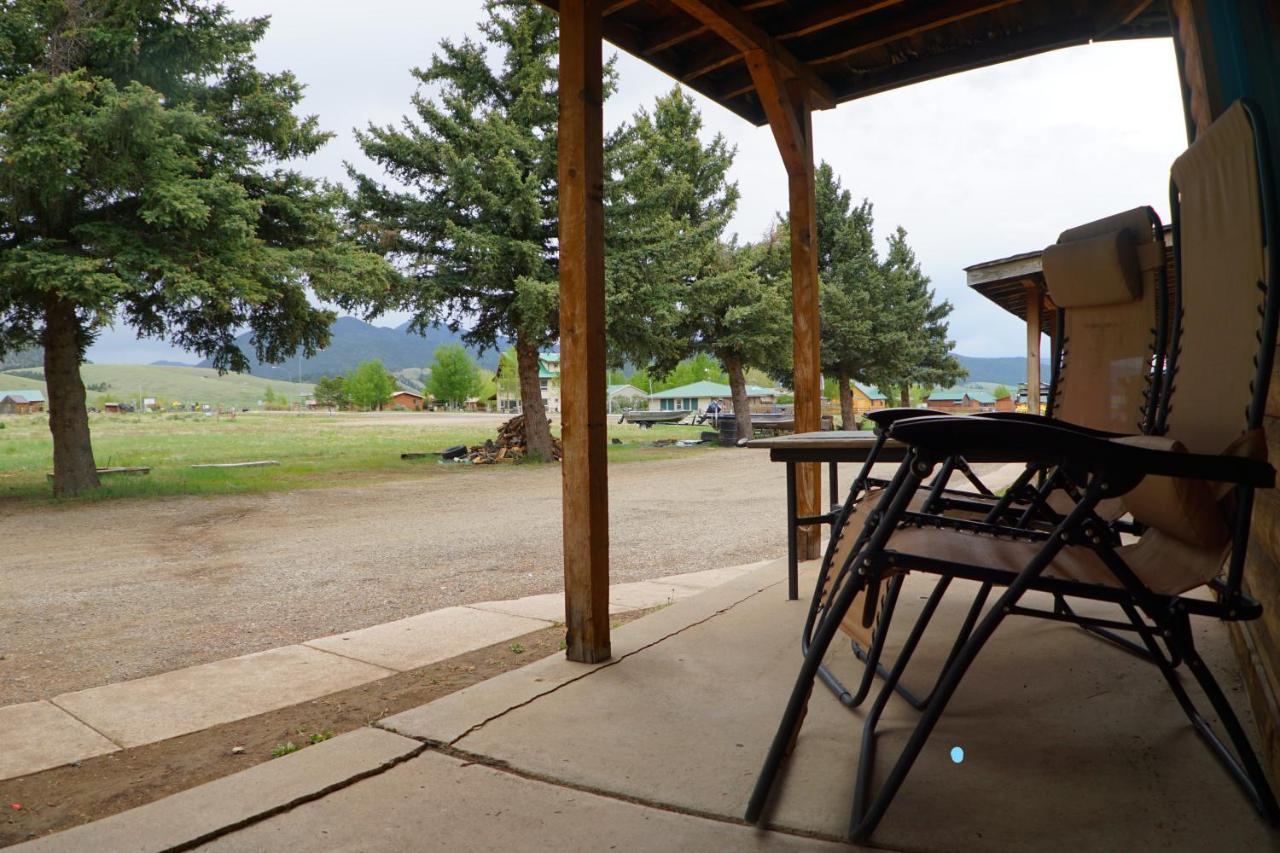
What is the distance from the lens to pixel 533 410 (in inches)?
599

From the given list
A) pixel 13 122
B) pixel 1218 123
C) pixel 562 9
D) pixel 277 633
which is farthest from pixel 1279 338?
pixel 13 122

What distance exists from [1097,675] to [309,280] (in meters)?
10.7

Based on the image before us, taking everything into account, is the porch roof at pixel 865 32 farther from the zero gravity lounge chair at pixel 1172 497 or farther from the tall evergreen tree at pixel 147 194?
the tall evergreen tree at pixel 147 194

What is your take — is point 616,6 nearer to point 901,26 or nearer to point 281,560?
point 901,26

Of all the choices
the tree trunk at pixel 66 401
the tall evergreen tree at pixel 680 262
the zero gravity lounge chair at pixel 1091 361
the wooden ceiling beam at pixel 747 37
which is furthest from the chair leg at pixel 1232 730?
the tall evergreen tree at pixel 680 262

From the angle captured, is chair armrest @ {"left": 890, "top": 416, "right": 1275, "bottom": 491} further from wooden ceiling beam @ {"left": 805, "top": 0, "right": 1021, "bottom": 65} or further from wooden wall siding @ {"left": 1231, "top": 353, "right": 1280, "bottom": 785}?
wooden ceiling beam @ {"left": 805, "top": 0, "right": 1021, "bottom": 65}

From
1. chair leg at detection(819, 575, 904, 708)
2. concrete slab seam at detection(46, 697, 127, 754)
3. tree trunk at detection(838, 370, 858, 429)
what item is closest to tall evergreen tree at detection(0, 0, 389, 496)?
concrete slab seam at detection(46, 697, 127, 754)

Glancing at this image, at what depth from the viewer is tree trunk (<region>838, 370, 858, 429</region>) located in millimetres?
24000

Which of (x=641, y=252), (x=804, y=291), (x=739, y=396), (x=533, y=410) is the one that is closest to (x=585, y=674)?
(x=804, y=291)

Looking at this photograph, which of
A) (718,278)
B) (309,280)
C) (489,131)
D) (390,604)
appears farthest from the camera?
(718,278)

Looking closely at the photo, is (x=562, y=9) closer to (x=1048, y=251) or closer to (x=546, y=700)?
(x=1048, y=251)

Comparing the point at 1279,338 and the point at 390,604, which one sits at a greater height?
the point at 1279,338

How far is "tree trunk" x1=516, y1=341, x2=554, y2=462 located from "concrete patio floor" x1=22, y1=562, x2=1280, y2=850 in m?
13.0

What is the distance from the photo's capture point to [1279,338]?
166 centimetres
